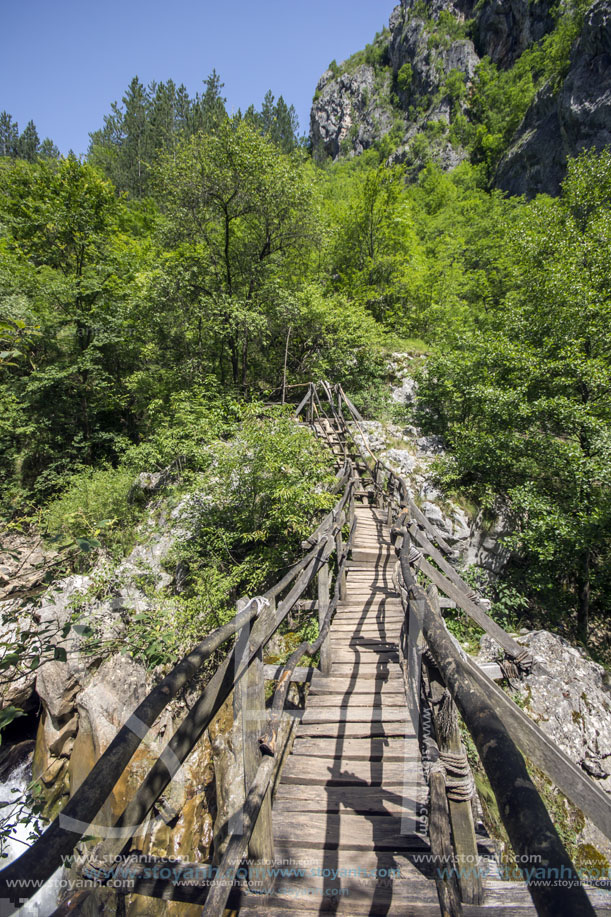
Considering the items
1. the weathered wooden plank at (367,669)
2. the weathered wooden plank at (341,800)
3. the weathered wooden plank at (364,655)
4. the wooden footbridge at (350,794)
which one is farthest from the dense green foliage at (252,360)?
the weathered wooden plank at (341,800)

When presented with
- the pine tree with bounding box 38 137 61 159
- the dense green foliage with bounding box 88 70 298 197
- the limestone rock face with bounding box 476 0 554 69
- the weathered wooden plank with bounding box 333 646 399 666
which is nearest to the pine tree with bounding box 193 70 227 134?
the dense green foliage with bounding box 88 70 298 197

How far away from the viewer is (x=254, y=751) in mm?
2068

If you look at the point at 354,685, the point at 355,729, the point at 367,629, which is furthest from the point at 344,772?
the point at 367,629

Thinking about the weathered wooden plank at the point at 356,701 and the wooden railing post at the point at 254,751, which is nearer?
the wooden railing post at the point at 254,751

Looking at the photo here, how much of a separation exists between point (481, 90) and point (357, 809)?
270 ft

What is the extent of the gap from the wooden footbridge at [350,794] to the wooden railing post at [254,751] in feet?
0.03

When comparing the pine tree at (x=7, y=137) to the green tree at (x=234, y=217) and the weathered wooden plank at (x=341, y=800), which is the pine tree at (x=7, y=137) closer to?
the green tree at (x=234, y=217)

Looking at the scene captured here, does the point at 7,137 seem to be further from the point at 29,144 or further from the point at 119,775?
the point at 119,775

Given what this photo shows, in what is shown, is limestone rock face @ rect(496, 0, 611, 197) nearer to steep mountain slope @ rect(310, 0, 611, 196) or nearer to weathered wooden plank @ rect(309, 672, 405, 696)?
steep mountain slope @ rect(310, 0, 611, 196)

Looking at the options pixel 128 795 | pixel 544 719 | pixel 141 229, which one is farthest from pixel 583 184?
pixel 141 229

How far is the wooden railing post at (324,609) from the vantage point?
4168 millimetres

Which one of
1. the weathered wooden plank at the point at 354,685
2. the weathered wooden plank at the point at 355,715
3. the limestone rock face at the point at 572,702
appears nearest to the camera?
the weathered wooden plank at the point at 355,715

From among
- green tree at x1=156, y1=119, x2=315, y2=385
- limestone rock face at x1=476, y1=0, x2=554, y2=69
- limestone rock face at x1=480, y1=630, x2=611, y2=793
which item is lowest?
limestone rock face at x1=480, y1=630, x2=611, y2=793

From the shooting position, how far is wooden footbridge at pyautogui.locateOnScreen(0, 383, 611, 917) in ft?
2.78
